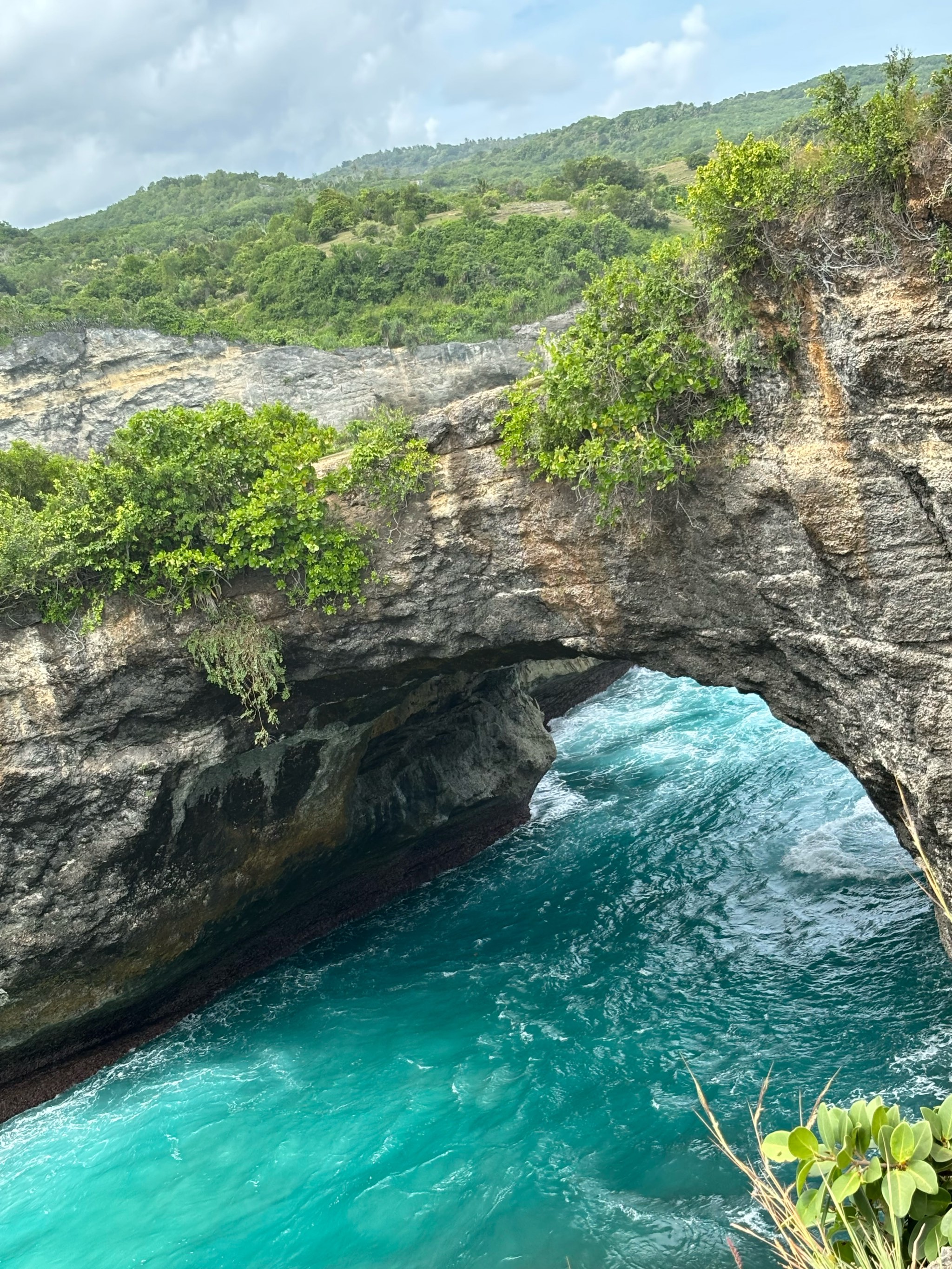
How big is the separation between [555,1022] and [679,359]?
7501 mm

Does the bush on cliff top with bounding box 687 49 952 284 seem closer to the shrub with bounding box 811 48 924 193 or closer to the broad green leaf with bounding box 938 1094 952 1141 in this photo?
the shrub with bounding box 811 48 924 193

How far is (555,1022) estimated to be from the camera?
1108 centimetres

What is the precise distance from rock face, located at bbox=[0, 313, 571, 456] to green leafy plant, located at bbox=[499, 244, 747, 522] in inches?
1010

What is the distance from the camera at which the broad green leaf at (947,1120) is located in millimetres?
4176

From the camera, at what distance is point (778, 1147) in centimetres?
421

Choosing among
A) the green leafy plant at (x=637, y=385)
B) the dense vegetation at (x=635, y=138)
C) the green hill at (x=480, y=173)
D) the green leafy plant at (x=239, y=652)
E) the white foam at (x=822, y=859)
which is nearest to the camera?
the green leafy plant at (x=637, y=385)

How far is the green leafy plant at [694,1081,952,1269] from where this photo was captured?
153 inches

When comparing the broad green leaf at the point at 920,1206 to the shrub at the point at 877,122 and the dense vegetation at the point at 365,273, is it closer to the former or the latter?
the shrub at the point at 877,122

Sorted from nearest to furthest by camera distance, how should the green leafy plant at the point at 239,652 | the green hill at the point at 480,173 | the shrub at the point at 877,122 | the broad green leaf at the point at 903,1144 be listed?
the broad green leaf at the point at 903,1144 → the shrub at the point at 877,122 → the green leafy plant at the point at 239,652 → the green hill at the point at 480,173

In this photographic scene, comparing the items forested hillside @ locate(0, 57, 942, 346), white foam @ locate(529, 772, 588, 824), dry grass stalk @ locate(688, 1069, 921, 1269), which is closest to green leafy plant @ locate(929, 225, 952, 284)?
dry grass stalk @ locate(688, 1069, 921, 1269)

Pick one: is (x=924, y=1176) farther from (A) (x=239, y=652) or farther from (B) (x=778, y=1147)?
(A) (x=239, y=652)

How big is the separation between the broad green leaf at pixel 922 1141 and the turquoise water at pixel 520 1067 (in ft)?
15.0

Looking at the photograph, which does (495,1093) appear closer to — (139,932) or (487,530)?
(139,932)

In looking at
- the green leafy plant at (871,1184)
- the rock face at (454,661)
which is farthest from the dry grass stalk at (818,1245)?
the rock face at (454,661)
